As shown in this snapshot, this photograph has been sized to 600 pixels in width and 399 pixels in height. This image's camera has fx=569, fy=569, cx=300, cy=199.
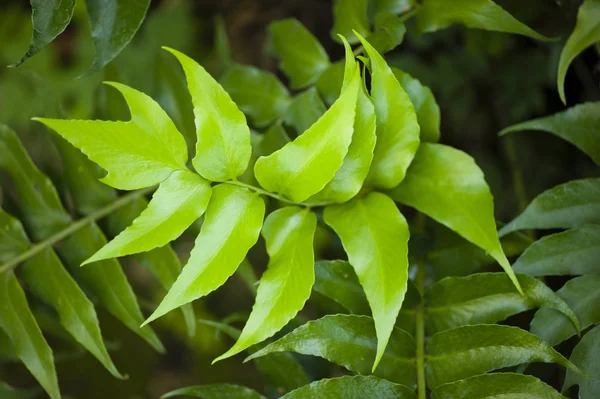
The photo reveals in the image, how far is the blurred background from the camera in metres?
1.04

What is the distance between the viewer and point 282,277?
621mm

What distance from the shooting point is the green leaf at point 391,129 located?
25.7 inches

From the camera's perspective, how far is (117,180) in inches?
23.3

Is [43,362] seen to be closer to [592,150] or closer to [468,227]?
[468,227]

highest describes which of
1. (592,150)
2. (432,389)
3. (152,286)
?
(592,150)

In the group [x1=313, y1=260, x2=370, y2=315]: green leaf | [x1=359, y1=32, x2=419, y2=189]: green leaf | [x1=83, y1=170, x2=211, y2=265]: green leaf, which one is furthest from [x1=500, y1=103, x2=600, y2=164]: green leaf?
[x1=83, y1=170, x2=211, y2=265]: green leaf

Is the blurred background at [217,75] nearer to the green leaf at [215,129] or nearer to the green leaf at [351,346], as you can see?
the green leaf at [351,346]

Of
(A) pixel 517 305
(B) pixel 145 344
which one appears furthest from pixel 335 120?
(B) pixel 145 344

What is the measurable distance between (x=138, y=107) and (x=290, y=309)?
0.27 m

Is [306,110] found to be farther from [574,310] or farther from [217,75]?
[217,75]

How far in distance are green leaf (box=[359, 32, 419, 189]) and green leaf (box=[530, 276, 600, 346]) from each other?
241 mm

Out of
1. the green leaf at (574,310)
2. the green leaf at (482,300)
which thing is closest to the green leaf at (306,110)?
the green leaf at (482,300)

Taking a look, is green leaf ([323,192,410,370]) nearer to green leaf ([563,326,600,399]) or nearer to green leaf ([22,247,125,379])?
green leaf ([563,326,600,399])

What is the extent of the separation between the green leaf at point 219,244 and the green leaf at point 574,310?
37 cm
